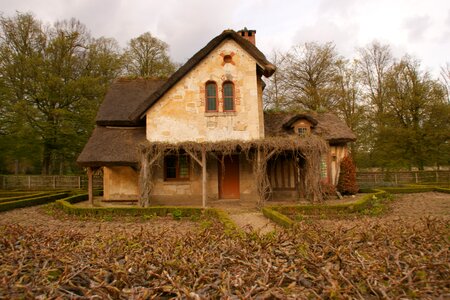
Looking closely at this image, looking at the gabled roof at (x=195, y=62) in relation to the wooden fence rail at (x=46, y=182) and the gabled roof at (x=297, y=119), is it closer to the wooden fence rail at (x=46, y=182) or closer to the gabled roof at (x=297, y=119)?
the gabled roof at (x=297, y=119)

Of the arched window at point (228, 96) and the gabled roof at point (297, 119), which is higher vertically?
the arched window at point (228, 96)

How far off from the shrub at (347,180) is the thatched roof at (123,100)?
11.8 meters

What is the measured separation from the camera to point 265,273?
3223 mm

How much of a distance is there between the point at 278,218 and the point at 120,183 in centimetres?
963

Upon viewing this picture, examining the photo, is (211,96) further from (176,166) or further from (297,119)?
(297,119)

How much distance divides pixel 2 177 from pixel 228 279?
29635mm

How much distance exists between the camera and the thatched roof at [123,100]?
16.6m

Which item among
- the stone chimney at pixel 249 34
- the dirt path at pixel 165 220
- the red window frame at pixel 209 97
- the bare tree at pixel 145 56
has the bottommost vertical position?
the dirt path at pixel 165 220

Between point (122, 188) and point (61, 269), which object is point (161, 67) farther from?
point (61, 269)

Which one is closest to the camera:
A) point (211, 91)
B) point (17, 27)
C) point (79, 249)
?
point (79, 249)

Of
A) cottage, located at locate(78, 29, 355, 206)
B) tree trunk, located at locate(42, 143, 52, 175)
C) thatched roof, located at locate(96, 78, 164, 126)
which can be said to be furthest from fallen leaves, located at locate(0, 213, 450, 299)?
tree trunk, located at locate(42, 143, 52, 175)

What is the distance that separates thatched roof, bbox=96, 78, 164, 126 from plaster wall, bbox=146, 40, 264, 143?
255 centimetres

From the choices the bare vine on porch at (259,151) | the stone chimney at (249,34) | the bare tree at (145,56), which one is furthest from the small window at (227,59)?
the bare tree at (145,56)

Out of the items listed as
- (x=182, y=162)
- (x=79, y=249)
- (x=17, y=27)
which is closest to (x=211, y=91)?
(x=182, y=162)
